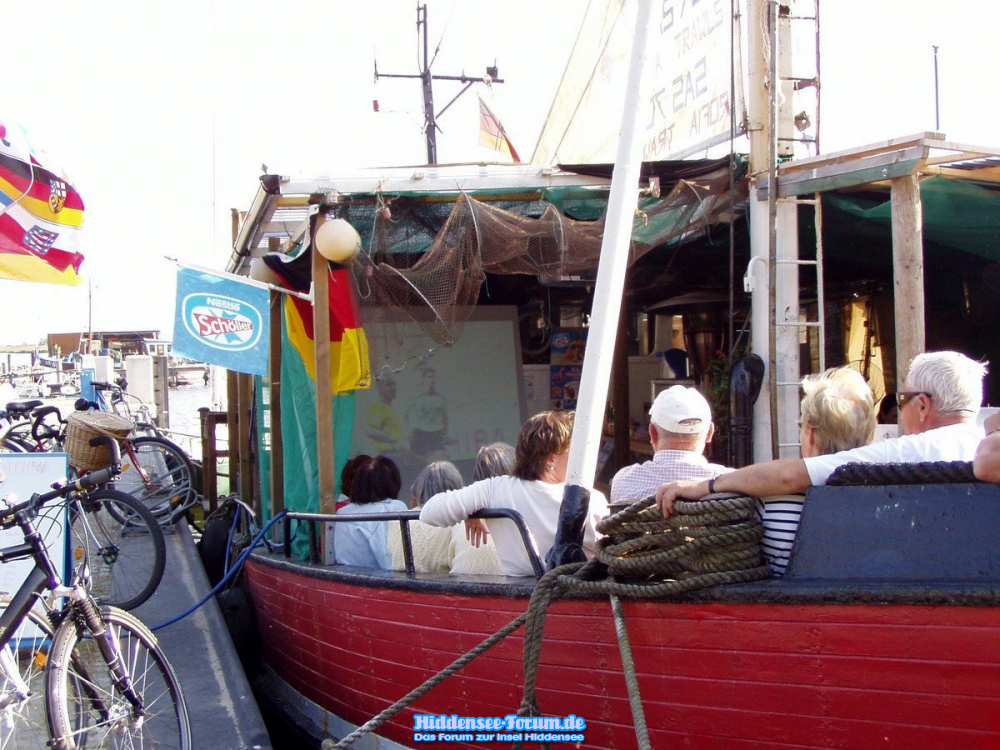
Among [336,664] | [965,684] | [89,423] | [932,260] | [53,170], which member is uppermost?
[53,170]

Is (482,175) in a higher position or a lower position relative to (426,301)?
higher

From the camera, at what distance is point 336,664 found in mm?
4293

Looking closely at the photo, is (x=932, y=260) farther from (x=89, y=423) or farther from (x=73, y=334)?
(x=73, y=334)

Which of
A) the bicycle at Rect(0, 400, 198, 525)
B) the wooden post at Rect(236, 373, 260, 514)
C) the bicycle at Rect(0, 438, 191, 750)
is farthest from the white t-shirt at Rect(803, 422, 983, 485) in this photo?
the bicycle at Rect(0, 400, 198, 525)

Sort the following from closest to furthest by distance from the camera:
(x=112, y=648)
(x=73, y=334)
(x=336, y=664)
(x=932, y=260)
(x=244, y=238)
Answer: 1. (x=112, y=648)
2. (x=336, y=664)
3. (x=244, y=238)
4. (x=932, y=260)
5. (x=73, y=334)

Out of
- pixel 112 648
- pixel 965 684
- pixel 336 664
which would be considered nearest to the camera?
pixel 965 684

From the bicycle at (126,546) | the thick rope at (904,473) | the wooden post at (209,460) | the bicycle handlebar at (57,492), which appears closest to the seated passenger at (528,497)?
the thick rope at (904,473)

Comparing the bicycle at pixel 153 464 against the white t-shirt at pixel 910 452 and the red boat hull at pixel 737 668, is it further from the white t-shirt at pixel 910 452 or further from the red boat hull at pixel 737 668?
the white t-shirt at pixel 910 452

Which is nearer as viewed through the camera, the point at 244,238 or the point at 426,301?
the point at 426,301

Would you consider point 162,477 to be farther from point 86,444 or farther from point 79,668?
point 79,668

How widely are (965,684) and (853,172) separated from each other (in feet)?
10.2

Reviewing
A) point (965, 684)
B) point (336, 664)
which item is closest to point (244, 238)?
point (336, 664)

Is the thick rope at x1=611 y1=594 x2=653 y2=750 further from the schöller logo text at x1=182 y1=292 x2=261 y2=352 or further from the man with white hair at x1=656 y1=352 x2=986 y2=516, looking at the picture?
the schöller logo text at x1=182 y1=292 x2=261 y2=352

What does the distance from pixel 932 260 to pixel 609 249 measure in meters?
5.13
